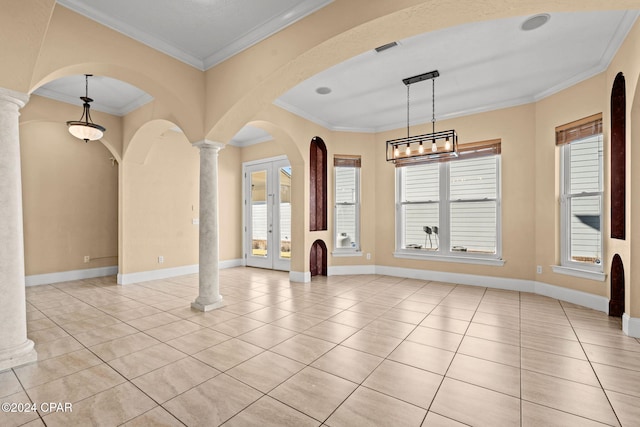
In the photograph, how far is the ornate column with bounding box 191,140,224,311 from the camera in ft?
13.1

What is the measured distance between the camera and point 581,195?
4.24m

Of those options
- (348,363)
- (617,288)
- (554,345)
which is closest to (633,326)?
(617,288)

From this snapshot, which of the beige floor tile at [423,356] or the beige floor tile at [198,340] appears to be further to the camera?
the beige floor tile at [198,340]

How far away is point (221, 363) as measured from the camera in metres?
2.51

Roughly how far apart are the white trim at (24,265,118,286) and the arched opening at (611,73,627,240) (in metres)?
8.63

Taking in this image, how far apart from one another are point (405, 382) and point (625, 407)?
142cm

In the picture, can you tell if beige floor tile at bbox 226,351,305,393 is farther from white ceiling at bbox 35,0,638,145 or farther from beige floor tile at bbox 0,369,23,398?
white ceiling at bbox 35,0,638,145

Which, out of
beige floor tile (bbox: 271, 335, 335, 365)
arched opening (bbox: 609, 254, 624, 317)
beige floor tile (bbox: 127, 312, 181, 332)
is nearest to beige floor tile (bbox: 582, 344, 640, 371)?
arched opening (bbox: 609, 254, 624, 317)

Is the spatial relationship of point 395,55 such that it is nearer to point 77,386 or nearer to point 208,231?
point 208,231

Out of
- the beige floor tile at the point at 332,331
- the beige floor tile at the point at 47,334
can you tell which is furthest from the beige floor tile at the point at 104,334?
the beige floor tile at the point at 332,331

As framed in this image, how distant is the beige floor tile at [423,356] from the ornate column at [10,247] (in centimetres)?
325

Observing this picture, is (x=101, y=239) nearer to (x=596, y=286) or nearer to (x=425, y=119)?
(x=425, y=119)

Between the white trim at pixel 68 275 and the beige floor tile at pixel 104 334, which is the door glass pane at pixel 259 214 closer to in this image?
the white trim at pixel 68 275

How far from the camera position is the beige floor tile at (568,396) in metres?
1.88
